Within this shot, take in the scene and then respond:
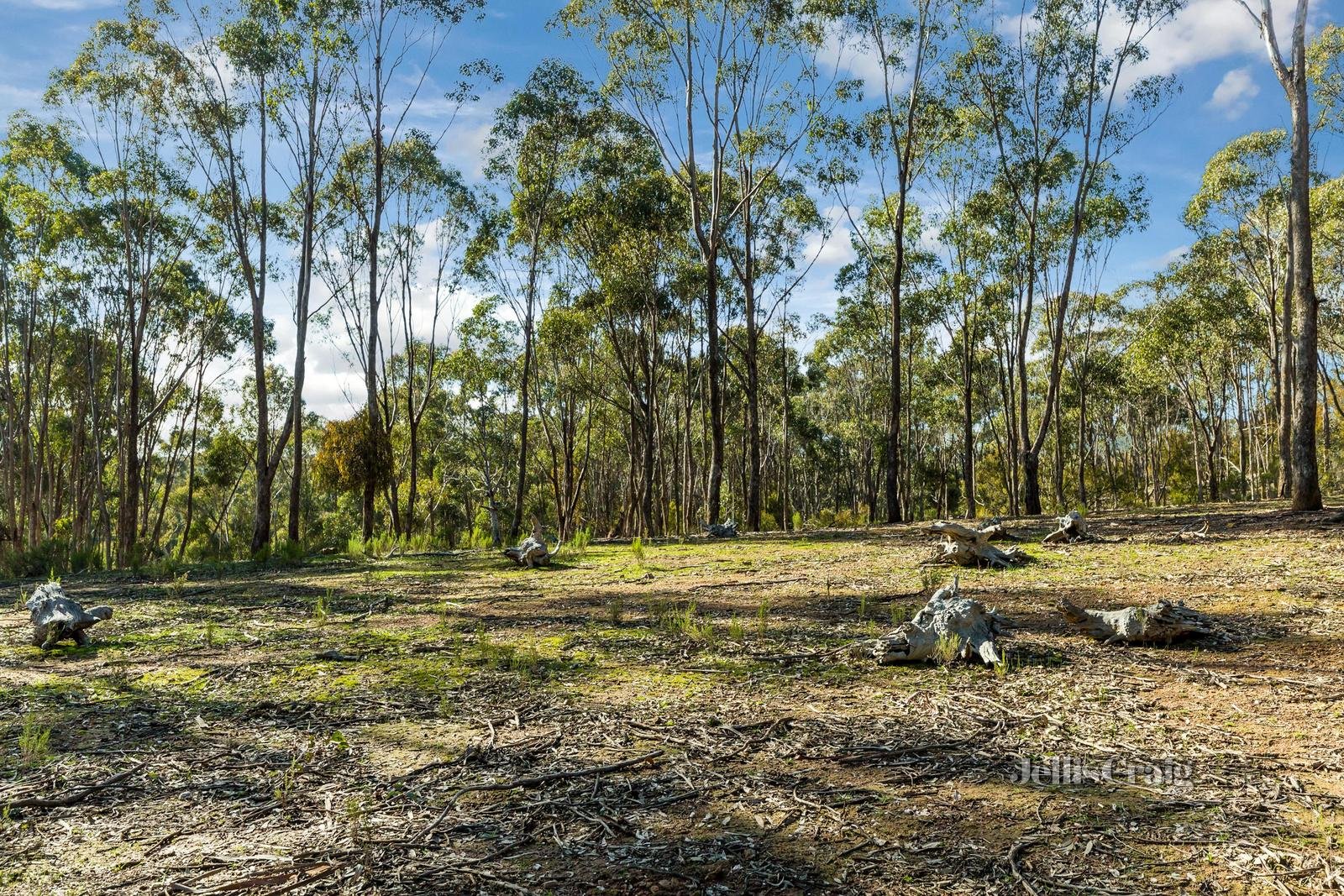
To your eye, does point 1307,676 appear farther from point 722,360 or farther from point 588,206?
point 722,360

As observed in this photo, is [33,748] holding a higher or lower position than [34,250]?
lower

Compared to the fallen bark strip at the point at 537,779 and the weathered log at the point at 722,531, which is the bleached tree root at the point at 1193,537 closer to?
the weathered log at the point at 722,531

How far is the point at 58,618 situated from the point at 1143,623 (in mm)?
7060

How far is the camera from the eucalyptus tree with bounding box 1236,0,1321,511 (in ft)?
33.2

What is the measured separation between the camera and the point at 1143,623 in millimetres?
4352

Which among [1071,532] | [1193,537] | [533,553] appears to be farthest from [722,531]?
[1193,537]

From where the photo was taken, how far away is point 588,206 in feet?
74.4

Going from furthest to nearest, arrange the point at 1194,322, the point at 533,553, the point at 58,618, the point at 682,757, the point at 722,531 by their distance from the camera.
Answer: the point at 1194,322 → the point at 722,531 → the point at 533,553 → the point at 58,618 → the point at 682,757

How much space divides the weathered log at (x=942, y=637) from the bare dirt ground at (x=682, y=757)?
0.16 m

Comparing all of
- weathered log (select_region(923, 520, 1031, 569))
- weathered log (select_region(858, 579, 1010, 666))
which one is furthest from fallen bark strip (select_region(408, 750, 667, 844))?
weathered log (select_region(923, 520, 1031, 569))

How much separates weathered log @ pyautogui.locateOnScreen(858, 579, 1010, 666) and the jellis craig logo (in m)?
1.31

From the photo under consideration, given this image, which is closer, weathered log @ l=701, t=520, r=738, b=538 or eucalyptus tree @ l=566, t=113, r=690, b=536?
weathered log @ l=701, t=520, r=738, b=538

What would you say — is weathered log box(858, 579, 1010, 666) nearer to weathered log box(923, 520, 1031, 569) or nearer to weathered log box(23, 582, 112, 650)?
weathered log box(923, 520, 1031, 569)

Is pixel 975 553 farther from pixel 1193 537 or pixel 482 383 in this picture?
pixel 482 383
